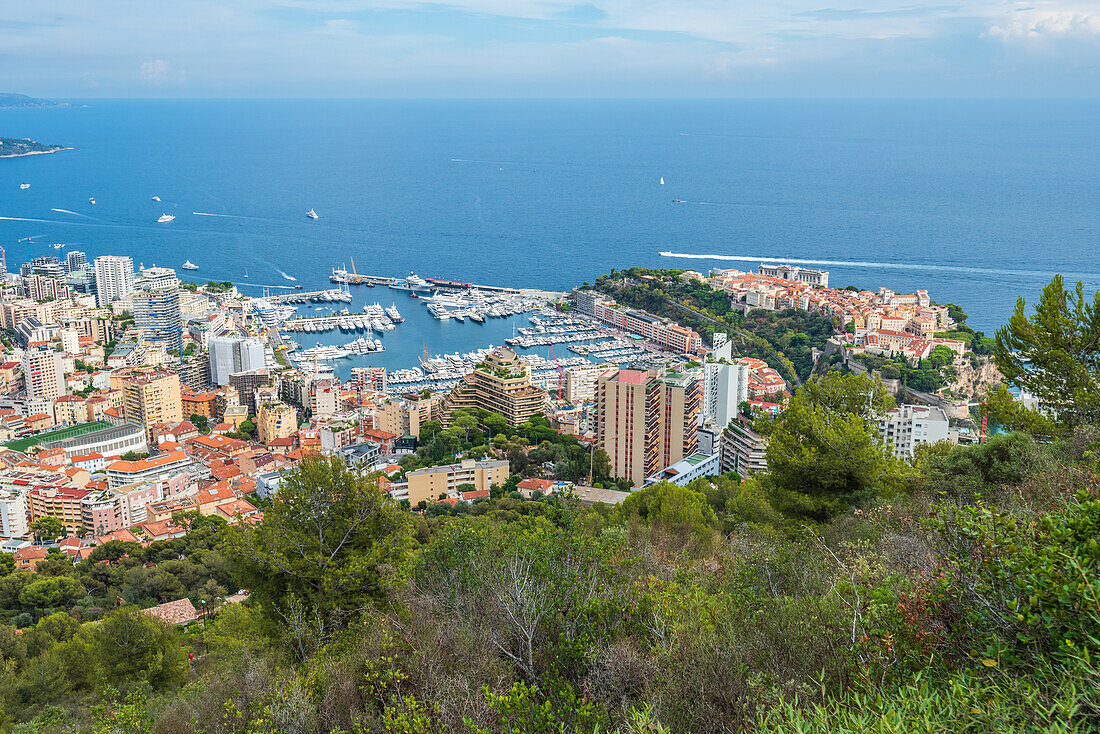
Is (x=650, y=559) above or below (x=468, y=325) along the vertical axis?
above

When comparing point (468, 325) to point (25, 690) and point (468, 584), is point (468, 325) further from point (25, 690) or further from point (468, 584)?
point (468, 584)

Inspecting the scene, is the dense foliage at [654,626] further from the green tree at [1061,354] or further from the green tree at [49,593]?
the green tree at [49,593]

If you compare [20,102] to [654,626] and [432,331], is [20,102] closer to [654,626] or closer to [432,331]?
[432,331]

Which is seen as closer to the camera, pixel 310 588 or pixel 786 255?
pixel 310 588

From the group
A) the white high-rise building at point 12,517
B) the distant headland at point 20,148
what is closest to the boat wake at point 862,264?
the white high-rise building at point 12,517

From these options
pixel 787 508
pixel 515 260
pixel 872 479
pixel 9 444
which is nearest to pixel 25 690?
pixel 787 508

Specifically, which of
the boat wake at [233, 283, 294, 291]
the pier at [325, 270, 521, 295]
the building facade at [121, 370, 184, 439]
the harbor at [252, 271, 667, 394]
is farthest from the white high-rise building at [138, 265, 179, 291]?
the building facade at [121, 370, 184, 439]
